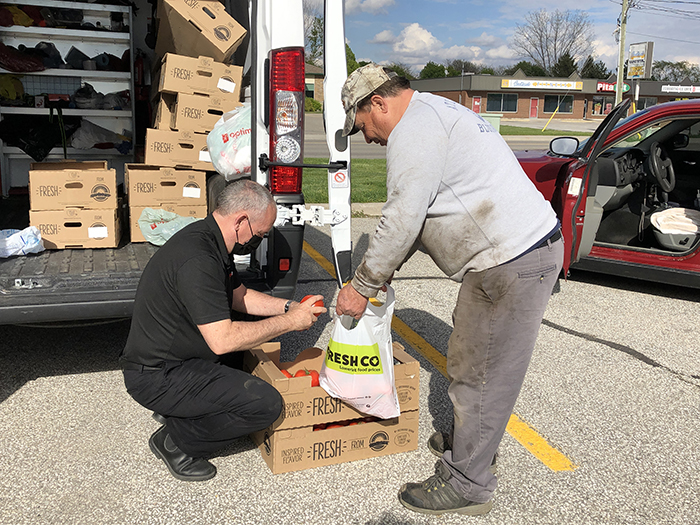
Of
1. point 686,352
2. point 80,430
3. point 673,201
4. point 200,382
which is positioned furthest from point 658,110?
point 80,430

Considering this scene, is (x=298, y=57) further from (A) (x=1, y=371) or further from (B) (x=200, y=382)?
(A) (x=1, y=371)

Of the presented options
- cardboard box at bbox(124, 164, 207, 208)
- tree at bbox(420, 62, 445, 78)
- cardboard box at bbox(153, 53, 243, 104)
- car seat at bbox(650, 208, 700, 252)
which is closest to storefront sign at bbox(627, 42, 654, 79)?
car seat at bbox(650, 208, 700, 252)

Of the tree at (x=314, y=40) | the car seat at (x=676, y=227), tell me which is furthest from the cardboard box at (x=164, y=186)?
the tree at (x=314, y=40)

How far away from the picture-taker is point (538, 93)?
5938cm

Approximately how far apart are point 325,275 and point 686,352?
3.17 m

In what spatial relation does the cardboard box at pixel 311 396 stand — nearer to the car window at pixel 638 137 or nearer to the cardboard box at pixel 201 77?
the cardboard box at pixel 201 77

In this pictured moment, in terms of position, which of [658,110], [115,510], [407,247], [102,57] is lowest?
[115,510]

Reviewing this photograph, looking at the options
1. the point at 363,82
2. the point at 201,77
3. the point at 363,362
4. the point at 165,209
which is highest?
the point at 201,77

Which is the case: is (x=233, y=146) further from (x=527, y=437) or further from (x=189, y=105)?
(x=527, y=437)

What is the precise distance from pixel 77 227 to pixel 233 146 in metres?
1.20

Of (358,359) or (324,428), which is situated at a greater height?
(358,359)

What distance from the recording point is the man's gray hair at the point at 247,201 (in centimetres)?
294

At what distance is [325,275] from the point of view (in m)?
6.27

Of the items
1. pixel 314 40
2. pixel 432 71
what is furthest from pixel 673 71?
pixel 314 40
